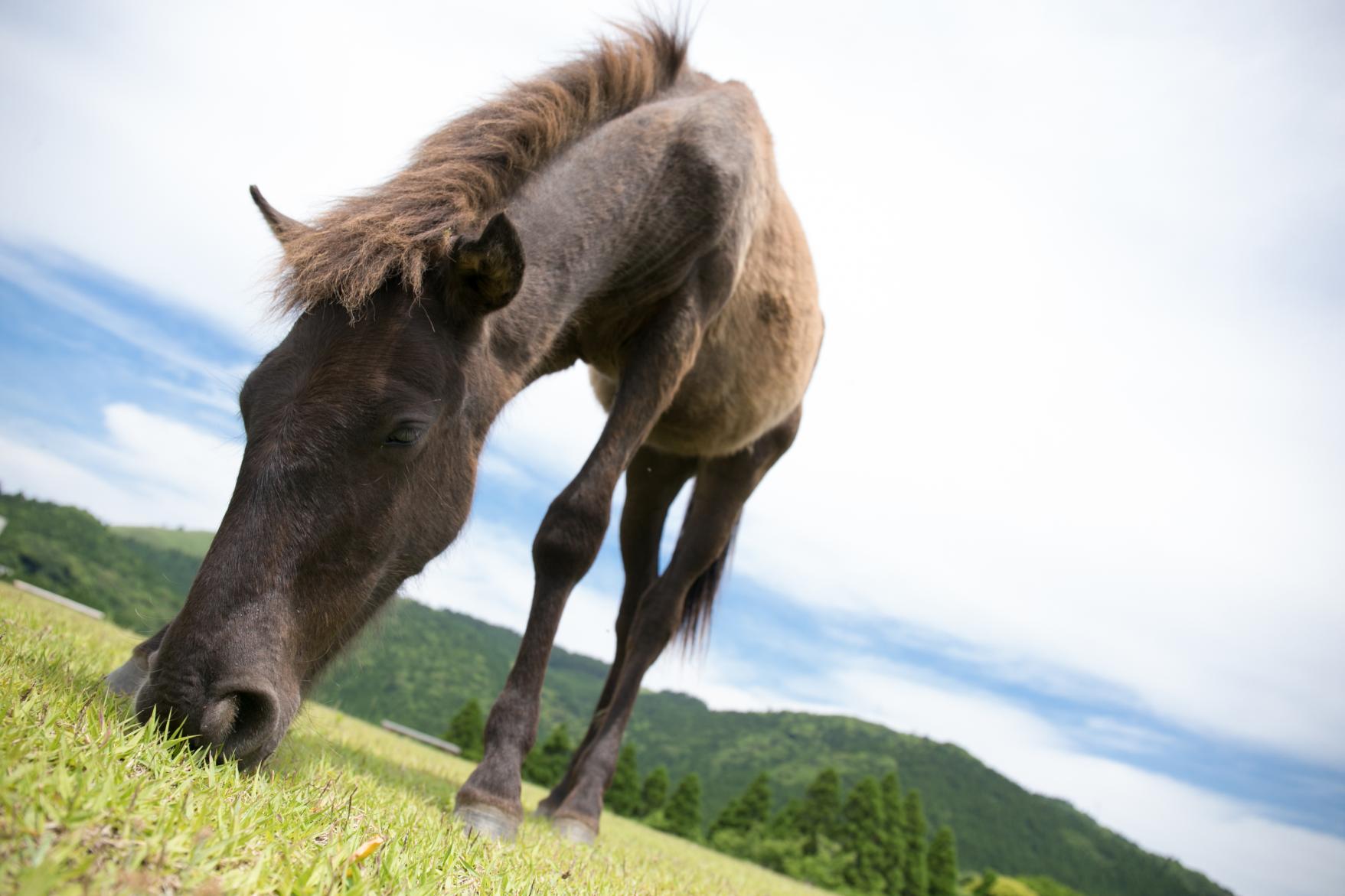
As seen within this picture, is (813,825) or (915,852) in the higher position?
(915,852)

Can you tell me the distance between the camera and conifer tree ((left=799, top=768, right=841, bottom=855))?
59.8ft

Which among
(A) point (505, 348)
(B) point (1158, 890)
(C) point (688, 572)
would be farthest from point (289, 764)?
(B) point (1158, 890)

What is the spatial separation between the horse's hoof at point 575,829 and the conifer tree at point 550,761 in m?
14.1

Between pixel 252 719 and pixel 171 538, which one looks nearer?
pixel 252 719

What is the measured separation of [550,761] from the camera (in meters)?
17.5

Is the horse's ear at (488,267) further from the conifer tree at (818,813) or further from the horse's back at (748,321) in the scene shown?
the conifer tree at (818,813)

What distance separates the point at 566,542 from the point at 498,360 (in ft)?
2.90

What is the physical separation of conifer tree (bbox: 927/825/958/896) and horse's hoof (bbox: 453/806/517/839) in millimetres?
18625

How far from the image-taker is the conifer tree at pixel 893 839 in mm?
17875

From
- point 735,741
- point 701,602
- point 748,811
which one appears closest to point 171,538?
point 735,741

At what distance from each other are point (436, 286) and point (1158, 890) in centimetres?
3269

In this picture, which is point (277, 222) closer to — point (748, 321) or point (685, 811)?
point (748, 321)

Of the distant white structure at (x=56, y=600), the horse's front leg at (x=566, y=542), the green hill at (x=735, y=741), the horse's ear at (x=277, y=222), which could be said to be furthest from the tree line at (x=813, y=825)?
the horse's ear at (x=277, y=222)

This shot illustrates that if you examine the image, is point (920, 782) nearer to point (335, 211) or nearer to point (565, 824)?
point (565, 824)
